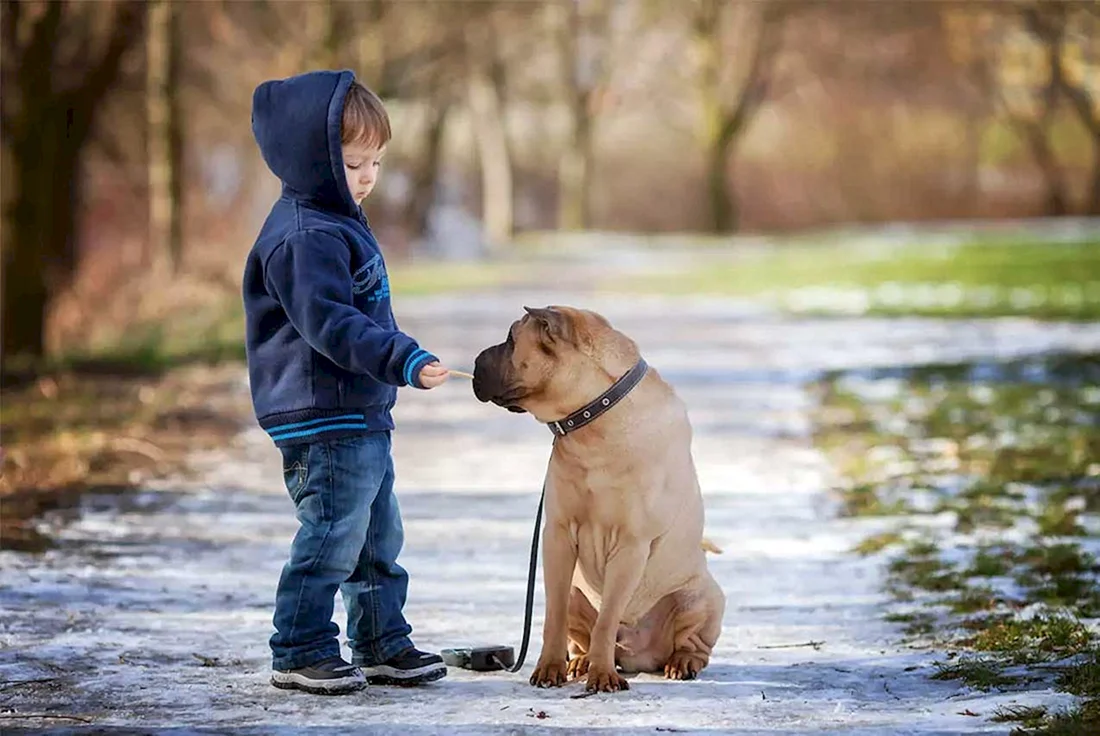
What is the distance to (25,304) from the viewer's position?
50.0 feet

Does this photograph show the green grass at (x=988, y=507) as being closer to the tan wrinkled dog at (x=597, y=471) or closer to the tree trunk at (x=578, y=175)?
the tan wrinkled dog at (x=597, y=471)

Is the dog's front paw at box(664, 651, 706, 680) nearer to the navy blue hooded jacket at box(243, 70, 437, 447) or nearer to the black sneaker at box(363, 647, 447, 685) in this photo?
the black sneaker at box(363, 647, 447, 685)

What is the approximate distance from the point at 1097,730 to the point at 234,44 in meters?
27.4

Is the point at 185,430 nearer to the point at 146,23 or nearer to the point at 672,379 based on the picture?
the point at 672,379

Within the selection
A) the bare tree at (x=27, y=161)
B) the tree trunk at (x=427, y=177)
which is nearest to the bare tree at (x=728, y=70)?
the tree trunk at (x=427, y=177)

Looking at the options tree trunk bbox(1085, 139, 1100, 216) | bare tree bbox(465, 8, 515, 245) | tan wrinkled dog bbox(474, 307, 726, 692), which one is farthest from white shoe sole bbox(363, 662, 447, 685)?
tree trunk bbox(1085, 139, 1100, 216)

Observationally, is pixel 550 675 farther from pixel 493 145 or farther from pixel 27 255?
pixel 493 145

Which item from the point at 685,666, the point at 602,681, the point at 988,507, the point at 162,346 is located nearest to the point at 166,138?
the point at 162,346

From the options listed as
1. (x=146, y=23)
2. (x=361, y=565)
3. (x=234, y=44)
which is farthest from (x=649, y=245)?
(x=361, y=565)

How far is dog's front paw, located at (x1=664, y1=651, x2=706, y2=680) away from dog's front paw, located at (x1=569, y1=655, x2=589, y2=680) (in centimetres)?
25

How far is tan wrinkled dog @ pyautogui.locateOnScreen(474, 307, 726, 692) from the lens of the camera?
5.18 m

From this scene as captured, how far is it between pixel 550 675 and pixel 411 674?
0.43m

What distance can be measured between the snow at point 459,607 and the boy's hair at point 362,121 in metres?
1.61

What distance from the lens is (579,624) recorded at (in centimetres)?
554
